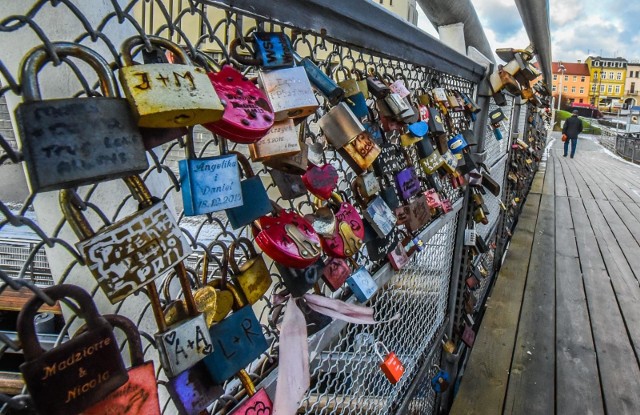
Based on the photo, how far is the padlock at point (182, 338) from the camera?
469 mm

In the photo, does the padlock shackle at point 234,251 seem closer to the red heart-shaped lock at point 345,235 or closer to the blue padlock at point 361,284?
the red heart-shaped lock at point 345,235

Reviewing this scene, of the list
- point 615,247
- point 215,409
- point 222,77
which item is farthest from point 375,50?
point 615,247

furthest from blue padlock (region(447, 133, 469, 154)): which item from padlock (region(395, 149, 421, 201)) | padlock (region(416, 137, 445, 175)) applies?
padlock (region(395, 149, 421, 201))

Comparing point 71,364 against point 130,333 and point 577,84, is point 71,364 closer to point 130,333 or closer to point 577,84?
point 130,333

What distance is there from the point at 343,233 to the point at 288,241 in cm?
21

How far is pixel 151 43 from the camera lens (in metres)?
0.46

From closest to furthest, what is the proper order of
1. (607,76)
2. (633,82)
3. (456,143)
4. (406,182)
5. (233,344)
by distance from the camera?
(233,344)
(406,182)
(456,143)
(607,76)
(633,82)

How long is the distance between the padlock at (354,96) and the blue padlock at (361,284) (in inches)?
→ 13.6

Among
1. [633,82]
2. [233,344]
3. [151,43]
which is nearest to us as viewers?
[151,43]

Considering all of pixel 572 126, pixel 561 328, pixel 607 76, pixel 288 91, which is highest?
pixel 607 76

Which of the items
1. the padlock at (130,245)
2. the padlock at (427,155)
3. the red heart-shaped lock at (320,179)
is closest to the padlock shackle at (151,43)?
the padlock at (130,245)

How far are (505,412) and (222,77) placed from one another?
177 cm

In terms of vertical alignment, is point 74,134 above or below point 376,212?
above

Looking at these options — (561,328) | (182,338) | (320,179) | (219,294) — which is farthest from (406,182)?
(561,328)
